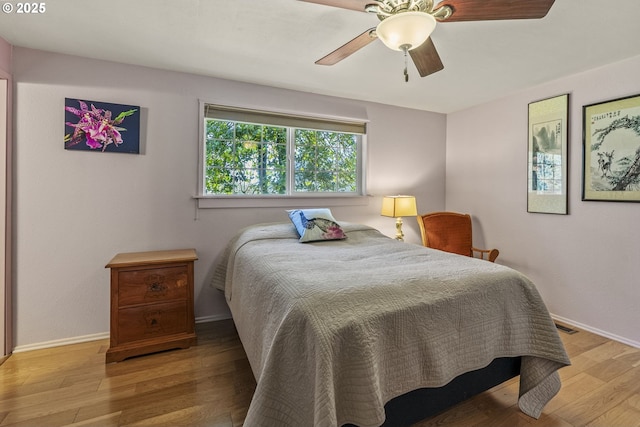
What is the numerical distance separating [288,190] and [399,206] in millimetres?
1194

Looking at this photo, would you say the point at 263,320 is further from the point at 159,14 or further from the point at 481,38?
the point at 481,38

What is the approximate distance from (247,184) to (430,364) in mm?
2257

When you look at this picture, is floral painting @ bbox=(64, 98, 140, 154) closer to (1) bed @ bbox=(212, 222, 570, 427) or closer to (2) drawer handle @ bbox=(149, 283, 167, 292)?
(2) drawer handle @ bbox=(149, 283, 167, 292)

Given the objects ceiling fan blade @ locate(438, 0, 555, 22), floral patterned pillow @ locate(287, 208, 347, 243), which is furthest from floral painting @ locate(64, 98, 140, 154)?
ceiling fan blade @ locate(438, 0, 555, 22)

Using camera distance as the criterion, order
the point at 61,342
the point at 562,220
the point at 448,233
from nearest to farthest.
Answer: the point at 61,342, the point at 562,220, the point at 448,233

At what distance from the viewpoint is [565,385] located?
5.96 feet

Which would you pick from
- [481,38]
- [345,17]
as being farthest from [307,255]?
[481,38]

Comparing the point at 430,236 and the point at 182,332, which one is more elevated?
the point at 430,236

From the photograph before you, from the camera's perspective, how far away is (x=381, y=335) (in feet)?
3.79

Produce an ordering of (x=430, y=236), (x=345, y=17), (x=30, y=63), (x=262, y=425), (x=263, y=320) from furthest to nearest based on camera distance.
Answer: (x=430, y=236) → (x=30, y=63) → (x=345, y=17) → (x=263, y=320) → (x=262, y=425)

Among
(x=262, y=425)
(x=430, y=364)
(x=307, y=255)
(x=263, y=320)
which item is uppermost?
(x=307, y=255)

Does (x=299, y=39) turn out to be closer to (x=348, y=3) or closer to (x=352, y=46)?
(x=352, y=46)

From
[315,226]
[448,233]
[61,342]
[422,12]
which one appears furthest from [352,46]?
[61,342]

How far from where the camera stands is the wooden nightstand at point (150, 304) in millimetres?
2059
